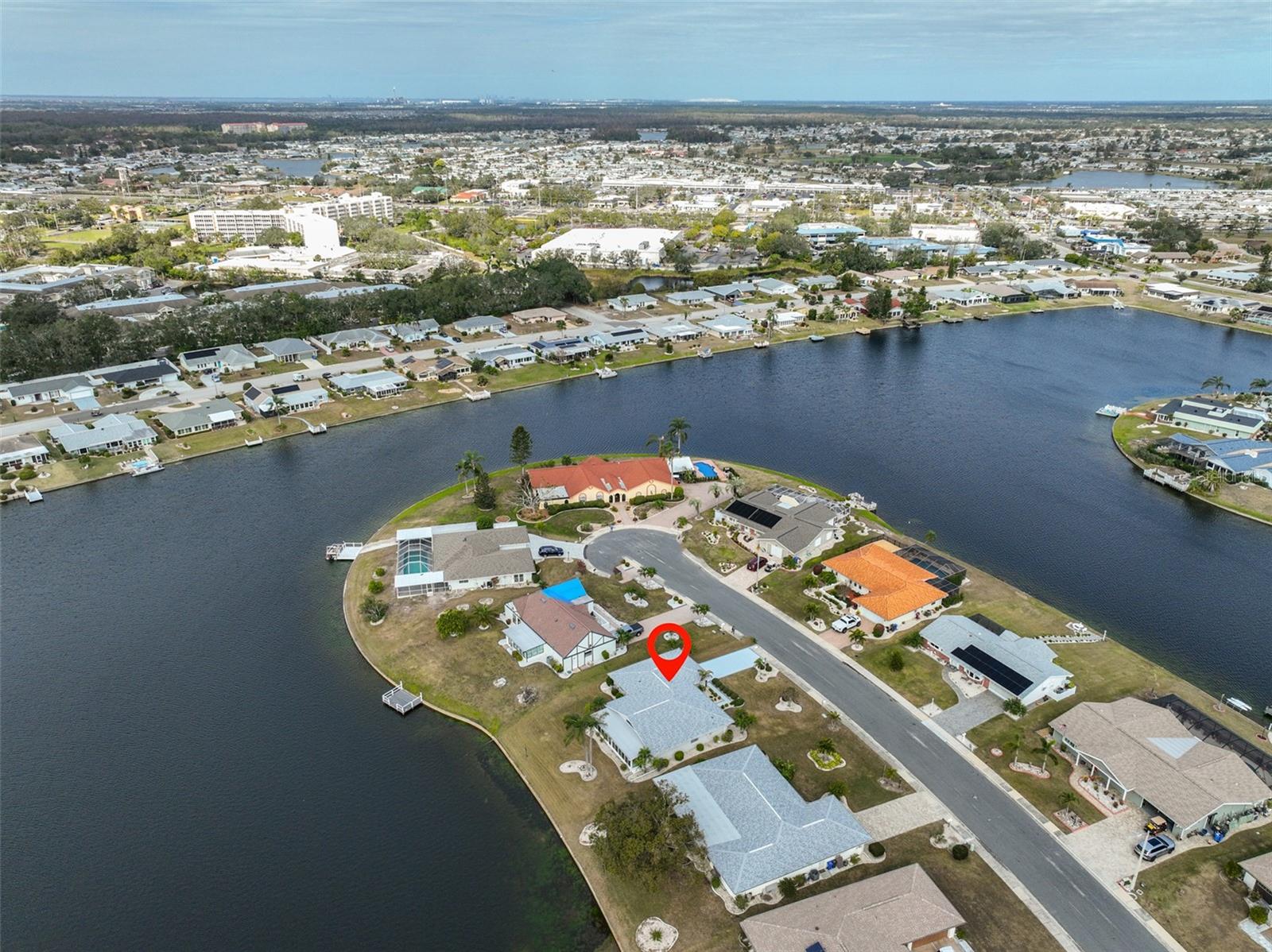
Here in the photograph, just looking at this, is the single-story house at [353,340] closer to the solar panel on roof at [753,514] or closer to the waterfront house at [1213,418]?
the solar panel on roof at [753,514]

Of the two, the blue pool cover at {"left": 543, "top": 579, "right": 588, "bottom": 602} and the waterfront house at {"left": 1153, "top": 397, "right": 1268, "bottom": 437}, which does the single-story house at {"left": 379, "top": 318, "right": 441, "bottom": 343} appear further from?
the waterfront house at {"left": 1153, "top": 397, "right": 1268, "bottom": 437}

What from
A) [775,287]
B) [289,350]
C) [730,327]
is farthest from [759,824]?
[775,287]

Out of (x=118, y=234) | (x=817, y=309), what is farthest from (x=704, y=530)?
(x=118, y=234)

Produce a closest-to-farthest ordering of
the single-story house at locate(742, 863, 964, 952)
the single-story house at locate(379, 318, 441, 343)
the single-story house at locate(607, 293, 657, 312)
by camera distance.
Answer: the single-story house at locate(742, 863, 964, 952) → the single-story house at locate(379, 318, 441, 343) → the single-story house at locate(607, 293, 657, 312)

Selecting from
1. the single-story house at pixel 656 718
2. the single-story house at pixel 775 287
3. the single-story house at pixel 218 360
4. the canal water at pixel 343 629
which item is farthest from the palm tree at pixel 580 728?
the single-story house at pixel 775 287

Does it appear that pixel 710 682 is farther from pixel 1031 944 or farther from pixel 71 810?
pixel 71 810

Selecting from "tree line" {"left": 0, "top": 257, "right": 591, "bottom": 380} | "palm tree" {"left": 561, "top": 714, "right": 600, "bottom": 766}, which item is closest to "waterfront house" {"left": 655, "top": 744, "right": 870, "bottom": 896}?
"palm tree" {"left": 561, "top": 714, "right": 600, "bottom": 766}
